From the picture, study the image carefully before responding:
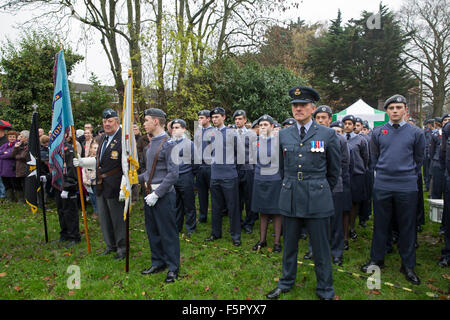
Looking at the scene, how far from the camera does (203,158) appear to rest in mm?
6523

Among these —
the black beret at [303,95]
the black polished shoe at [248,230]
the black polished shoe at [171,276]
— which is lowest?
the black polished shoe at [248,230]

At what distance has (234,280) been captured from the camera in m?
4.27

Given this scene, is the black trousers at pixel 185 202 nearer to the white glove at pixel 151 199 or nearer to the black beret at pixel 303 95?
the white glove at pixel 151 199

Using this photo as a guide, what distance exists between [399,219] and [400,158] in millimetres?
840

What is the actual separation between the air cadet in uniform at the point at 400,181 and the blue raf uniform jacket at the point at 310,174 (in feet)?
3.51

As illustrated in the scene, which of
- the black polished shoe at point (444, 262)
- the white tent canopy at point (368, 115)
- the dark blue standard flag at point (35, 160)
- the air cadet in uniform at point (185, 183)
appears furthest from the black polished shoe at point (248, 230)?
the white tent canopy at point (368, 115)

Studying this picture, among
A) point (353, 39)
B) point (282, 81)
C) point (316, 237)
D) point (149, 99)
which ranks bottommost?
point (316, 237)

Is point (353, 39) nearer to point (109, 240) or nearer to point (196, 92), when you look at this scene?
point (196, 92)

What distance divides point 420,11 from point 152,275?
3064 cm

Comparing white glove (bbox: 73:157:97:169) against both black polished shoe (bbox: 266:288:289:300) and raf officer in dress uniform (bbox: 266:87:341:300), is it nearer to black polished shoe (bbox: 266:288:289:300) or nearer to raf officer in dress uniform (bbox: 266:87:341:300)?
raf officer in dress uniform (bbox: 266:87:341:300)

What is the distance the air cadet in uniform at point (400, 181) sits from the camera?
13.7ft

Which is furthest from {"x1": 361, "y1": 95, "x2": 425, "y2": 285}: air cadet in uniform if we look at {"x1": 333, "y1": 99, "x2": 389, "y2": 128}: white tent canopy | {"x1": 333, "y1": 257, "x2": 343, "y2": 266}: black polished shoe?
{"x1": 333, "y1": 99, "x2": 389, "y2": 128}: white tent canopy

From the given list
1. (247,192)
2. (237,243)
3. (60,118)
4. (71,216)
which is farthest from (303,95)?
(71,216)
